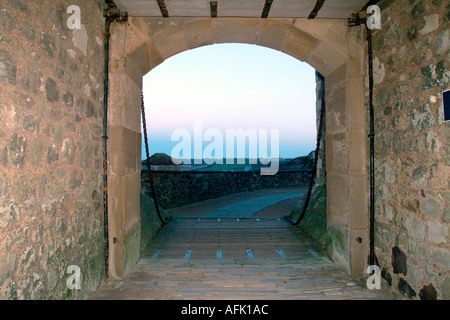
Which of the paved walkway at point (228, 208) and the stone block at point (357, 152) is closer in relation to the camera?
the stone block at point (357, 152)

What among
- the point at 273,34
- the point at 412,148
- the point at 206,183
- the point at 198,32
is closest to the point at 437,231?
the point at 412,148

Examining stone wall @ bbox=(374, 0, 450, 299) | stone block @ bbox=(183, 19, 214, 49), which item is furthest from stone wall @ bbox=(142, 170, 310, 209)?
stone wall @ bbox=(374, 0, 450, 299)

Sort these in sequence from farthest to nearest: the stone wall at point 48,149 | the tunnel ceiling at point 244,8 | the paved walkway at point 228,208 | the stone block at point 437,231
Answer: the paved walkway at point 228,208
the tunnel ceiling at point 244,8
the stone block at point 437,231
the stone wall at point 48,149

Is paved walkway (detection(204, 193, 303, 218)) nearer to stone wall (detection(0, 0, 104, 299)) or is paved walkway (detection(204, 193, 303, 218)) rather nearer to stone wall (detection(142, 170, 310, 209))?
stone wall (detection(142, 170, 310, 209))

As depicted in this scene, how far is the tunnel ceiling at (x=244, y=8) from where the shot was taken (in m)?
2.85

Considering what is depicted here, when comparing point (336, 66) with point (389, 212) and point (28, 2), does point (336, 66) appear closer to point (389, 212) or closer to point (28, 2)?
point (389, 212)

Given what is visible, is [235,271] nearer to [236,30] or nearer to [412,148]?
[412,148]

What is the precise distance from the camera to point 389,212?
9.08 feet

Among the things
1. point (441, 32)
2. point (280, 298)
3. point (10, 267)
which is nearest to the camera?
point (10, 267)

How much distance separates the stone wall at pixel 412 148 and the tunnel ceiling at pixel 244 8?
43 cm

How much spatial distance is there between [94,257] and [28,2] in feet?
6.87

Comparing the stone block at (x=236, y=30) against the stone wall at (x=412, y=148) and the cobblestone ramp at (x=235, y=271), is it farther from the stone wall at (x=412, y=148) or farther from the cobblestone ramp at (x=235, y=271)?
the cobblestone ramp at (x=235, y=271)

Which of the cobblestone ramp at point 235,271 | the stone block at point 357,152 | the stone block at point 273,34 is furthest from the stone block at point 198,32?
the cobblestone ramp at point 235,271

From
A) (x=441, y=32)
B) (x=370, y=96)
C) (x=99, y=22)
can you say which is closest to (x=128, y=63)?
(x=99, y=22)
